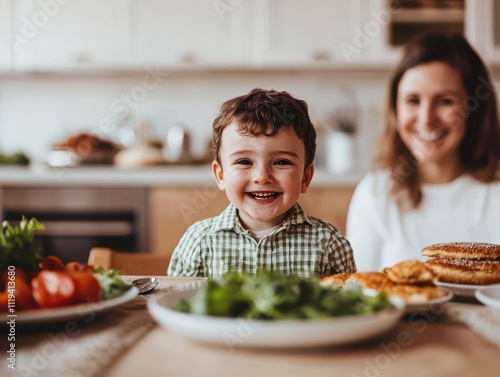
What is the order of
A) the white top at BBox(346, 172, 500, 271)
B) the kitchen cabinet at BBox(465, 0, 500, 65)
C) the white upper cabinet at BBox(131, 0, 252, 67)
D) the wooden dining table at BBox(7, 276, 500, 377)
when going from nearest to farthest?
1. the wooden dining table at BBox(7, 276, 500, 377)
2. the white top at BBox(346, 172, 500, 271)
3. the kitchen cabinet at BBox(465, 0, 500, 65)
4. the white upper cabinet at BBox(131, 0, 252, 67)

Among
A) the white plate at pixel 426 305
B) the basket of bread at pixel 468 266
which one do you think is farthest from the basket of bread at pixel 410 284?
the basket of bread at pixel 468 266

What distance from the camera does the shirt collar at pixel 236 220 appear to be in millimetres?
1104

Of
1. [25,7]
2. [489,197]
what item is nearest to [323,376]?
[489,197]

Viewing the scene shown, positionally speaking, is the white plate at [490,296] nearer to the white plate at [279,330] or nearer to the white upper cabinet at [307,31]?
the white plate at [279,330]

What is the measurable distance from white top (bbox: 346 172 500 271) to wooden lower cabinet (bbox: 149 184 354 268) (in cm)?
86

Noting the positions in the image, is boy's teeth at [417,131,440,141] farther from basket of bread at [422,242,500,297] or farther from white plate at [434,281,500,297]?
white plate at [434,281,500,297]

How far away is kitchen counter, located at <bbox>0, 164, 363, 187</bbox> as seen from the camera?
2.74m

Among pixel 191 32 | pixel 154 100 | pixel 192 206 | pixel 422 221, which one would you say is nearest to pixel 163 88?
→ pixel 154 100

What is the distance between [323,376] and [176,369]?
13 cm

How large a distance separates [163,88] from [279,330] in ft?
9.95

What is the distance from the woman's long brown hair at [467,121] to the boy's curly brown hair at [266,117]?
0.82 meters

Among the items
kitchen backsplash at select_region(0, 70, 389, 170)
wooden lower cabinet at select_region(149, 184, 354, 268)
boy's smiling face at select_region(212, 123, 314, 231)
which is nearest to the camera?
boy's smiling face at select_region(212, 123, 314, 231)

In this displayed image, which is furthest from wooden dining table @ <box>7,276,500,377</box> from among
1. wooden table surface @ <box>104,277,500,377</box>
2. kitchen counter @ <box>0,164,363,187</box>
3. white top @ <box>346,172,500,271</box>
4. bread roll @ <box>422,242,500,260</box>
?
kitchen counter @ <box>0,164,363,187</box>

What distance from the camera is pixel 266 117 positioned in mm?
1010
